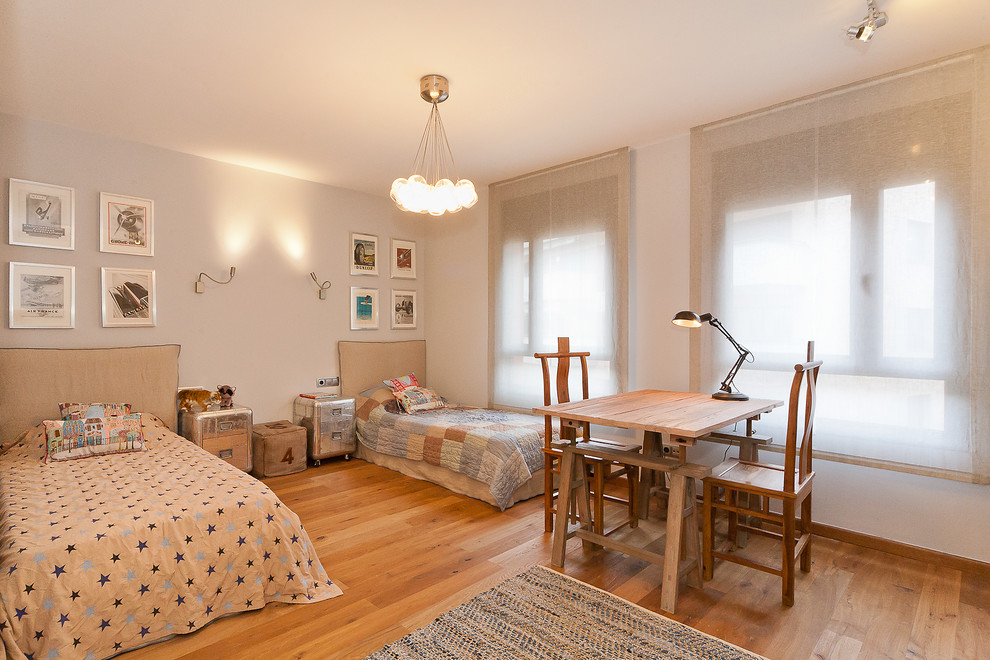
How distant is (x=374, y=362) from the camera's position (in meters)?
5.23

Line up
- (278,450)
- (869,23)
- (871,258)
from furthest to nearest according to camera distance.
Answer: (278,450), (871,258), (869,23)

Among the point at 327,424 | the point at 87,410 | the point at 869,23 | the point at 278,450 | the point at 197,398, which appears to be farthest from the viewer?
the point at 327,424

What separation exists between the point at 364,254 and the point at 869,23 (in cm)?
431

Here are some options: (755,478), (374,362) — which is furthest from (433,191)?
(374,362)

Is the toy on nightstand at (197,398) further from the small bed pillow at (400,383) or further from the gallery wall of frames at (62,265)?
the small bed pillow at (400,383)

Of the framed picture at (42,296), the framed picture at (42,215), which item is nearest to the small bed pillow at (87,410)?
the framed picture at (42,296)

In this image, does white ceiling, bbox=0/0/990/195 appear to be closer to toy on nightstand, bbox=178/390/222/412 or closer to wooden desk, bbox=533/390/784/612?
wooden desk, bbox=533/390/784/612

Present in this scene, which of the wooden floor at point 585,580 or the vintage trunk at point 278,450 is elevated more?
the vintage trunk at point 278,450

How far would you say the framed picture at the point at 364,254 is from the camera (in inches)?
202

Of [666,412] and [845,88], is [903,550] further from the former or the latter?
[845,88]

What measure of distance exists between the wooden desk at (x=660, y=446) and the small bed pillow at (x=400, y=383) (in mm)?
2401

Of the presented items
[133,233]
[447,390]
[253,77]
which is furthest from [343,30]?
[447,390]

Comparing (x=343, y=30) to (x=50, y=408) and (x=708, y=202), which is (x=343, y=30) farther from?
(x=50, y=408)

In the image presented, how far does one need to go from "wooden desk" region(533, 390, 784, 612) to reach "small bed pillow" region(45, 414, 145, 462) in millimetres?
2629
